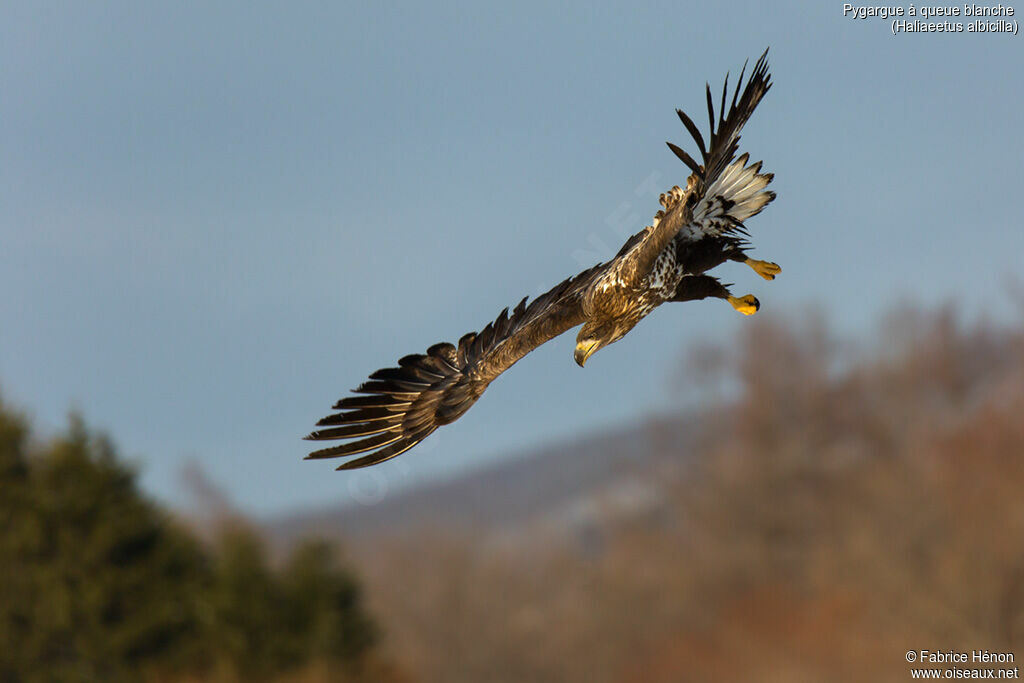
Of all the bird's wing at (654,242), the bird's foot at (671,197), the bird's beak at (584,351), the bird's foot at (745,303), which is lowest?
the bird's beak at (584,351)

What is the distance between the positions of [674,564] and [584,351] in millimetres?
71951

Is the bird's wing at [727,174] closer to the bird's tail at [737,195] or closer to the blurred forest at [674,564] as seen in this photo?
the bird's tail at [737,195]

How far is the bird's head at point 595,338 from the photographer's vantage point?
263 inches

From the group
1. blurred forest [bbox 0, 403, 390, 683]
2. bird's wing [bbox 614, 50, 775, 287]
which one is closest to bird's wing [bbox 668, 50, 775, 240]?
bird's wing [bbox 614, 50, 775, 287]

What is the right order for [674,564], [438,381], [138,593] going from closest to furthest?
1. [438,381]
2. [138,593]
3. [674,564]

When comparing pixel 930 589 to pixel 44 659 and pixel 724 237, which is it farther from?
pixel 724 237

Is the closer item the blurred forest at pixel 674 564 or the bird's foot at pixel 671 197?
the bird's foot at pixel 671 197

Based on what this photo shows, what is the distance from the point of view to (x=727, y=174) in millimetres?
6383

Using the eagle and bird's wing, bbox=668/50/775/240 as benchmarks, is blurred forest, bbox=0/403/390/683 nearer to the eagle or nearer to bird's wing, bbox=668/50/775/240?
the eagle

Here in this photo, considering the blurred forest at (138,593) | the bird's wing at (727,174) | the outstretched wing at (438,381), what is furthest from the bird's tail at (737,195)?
the blurred forest at (138,593)

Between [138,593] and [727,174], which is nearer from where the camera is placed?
[727,174]

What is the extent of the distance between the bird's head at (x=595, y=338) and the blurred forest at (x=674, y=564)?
3037cm

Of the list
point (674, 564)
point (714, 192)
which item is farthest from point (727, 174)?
point (674, 564)

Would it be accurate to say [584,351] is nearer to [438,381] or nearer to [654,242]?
[654,242]
